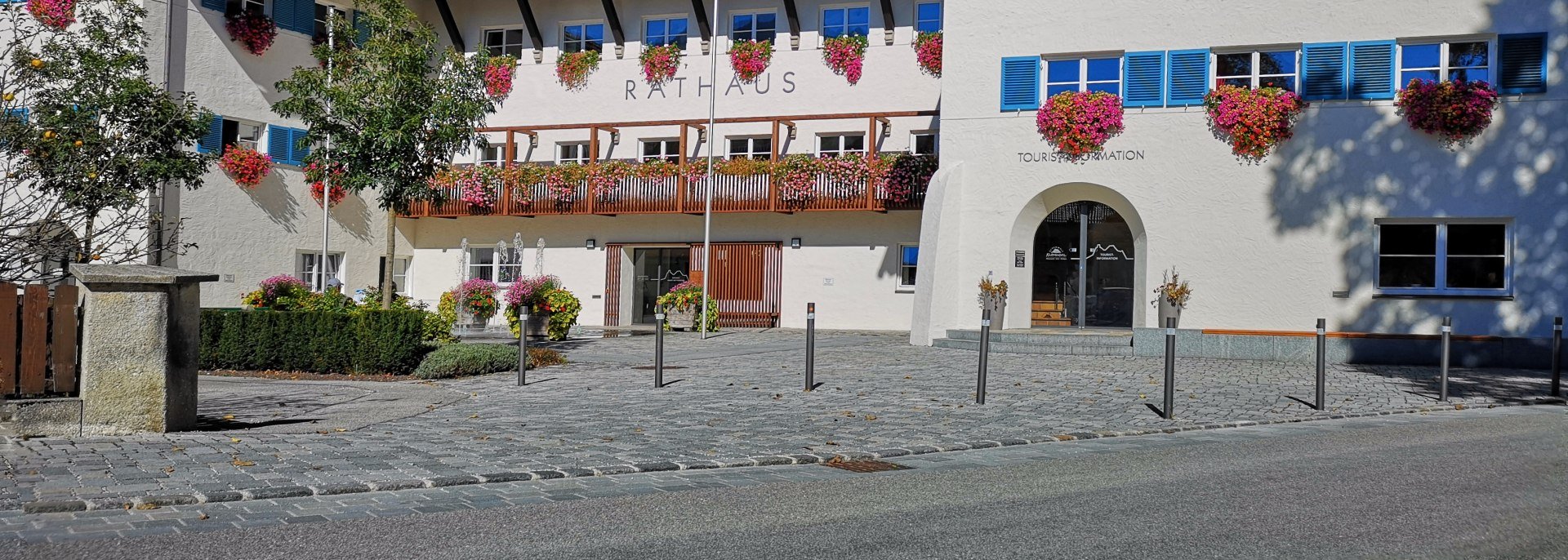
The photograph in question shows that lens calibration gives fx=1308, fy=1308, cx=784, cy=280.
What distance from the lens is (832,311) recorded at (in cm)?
2806

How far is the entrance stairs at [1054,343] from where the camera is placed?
19797 millimetres

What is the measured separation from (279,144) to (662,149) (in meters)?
7.97

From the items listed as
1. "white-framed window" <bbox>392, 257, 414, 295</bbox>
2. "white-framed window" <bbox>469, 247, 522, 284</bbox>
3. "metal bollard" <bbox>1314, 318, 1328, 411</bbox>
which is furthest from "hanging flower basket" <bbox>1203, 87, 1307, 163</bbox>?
"white-framed window" <bbox>392, 257, 414, 295</bbox>

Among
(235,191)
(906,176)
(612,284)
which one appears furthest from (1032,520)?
(612,284)

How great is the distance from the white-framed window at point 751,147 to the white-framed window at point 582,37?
4.03 meters

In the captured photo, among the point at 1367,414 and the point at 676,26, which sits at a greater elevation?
the point at 676,26

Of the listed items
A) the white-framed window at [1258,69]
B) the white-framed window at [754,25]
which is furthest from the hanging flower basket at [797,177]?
the white-framed window at [1258,69]

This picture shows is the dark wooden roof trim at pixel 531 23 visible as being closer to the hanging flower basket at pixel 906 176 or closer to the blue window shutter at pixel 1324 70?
the hanging flower basket at pixel 906 176

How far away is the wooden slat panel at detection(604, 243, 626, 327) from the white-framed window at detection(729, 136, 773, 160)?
3.39 m

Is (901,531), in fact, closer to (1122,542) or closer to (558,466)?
(1122,542)

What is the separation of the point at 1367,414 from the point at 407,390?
379 inches

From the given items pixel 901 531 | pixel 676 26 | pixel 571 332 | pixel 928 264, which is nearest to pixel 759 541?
pixel 901 531

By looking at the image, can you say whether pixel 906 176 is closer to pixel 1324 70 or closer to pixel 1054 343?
pixel 1054 343

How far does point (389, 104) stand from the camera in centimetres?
1748
